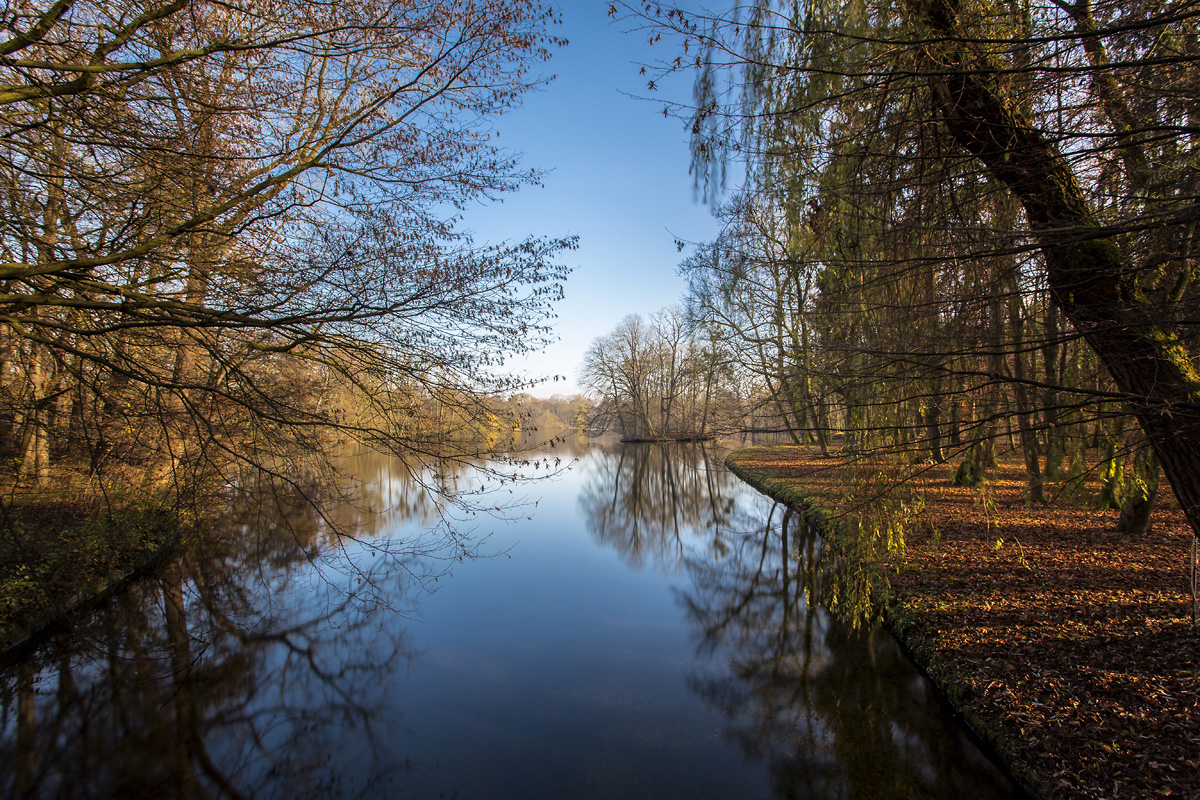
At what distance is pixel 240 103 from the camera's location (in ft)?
13.2

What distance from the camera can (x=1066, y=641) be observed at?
4.34 metres

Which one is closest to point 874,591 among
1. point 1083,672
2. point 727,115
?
point 1083,672

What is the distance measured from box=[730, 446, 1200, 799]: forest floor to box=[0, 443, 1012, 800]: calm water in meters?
0.43

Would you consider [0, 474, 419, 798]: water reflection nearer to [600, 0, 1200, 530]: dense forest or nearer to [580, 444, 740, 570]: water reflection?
[600, 0, 1200, 530]: dense forest

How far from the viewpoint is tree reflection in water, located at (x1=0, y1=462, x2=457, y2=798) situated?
4.01m

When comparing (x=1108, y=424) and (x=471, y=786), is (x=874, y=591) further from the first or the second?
(x=471, y=786)

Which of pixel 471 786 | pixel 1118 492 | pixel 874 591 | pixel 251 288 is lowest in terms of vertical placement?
pixel 471 786

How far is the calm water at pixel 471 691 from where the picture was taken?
13.0 ft

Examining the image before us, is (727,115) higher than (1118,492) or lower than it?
higher

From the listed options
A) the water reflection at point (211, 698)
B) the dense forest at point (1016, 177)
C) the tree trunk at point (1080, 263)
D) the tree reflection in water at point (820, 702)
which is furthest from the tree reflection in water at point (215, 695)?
the tree trunk at point (1080, 263)

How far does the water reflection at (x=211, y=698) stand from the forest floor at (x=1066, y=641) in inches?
182

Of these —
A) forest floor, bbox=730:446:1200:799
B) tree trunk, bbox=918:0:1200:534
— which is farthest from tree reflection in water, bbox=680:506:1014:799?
tree trunk, bbox=918:0:1200:534

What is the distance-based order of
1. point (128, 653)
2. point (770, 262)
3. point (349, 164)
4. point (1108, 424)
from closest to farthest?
point (770, 262)
point (349, 164)
point (1108, 424)
point (128, 653)

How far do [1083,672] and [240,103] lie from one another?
24.8 feet
